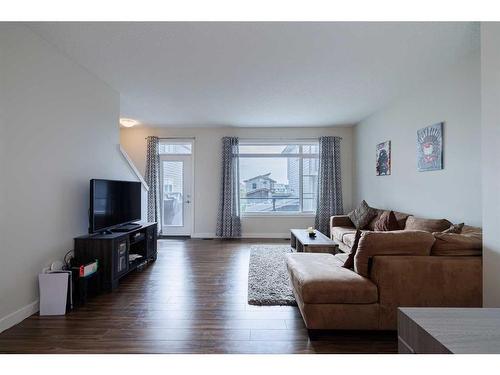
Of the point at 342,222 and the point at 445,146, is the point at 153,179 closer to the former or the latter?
the point at 342,222

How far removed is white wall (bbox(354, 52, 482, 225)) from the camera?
275 centimetres

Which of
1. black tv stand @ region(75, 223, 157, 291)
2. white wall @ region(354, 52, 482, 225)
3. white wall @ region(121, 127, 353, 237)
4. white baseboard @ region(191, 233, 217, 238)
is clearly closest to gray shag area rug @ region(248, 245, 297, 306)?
white wall @ region(121, 127, 353, 237)

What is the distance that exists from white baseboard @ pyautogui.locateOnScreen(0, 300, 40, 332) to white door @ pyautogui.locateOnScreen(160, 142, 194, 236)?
387 centimetres

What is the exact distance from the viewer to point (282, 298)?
2705 mm

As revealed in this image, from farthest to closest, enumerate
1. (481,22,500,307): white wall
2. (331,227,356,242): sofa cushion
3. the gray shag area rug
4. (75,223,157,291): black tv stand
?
(331,227,356,242): sofa cushion < (75,223,157,291): black tv stand < the gray shag area rug < (481,22,500,307): white wall

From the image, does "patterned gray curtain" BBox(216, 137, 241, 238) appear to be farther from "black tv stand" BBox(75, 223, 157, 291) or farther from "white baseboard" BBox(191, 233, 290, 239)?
"black tv stand" BBox(75, 223, 157, 291)

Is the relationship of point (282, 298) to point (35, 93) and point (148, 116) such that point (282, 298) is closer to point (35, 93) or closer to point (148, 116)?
point (35, 93)

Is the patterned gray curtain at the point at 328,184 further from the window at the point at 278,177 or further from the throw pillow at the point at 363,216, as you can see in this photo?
the throw pillow at the point at 363,216

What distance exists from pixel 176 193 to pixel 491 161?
565cm

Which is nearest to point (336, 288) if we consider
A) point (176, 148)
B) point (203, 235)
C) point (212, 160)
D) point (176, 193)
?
point (203, 235)

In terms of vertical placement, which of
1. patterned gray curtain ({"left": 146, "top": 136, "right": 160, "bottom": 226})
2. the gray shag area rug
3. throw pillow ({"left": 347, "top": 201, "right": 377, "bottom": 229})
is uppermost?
patterned gray curtain ({"left": 146, "top": 136, "right": 160, "bottom": 226})

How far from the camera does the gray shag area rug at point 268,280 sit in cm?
268

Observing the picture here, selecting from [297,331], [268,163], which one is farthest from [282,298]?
[268,163]
